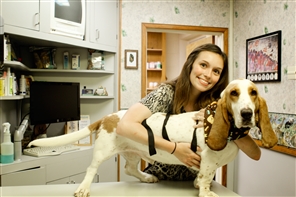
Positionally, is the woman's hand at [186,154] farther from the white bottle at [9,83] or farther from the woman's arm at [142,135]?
the white bottle at [9,83]

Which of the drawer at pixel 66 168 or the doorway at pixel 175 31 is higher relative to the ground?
the doorway at pixel 175 31

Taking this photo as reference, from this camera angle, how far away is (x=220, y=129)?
3.42ft

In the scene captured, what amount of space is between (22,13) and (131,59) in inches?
49.1

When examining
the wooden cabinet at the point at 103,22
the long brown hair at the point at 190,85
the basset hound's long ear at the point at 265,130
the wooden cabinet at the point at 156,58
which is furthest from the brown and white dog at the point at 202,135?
the wooden cabinet at the point at 156,58

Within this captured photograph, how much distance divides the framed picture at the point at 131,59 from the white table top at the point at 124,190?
1.91 m

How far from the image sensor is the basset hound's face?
3.21 feet

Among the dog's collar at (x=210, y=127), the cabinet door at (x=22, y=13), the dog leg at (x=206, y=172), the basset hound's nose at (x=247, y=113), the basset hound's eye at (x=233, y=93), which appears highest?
the cabinet door at (x=22, y=13)

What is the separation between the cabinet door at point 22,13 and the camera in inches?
85.5

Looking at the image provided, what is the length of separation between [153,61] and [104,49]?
285 cm

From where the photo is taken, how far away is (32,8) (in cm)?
236

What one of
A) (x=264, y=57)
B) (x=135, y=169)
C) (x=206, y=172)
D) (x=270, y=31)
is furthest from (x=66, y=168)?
(x=270, y=31)

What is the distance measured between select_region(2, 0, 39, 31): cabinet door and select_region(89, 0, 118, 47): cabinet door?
2.10 feet

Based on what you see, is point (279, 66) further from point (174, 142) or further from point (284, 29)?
point (174, 142)

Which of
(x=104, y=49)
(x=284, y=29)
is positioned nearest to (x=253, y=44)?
(x=284, y=29)
